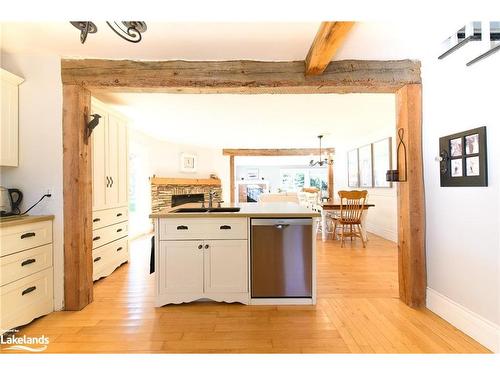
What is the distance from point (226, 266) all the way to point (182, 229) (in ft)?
1.74

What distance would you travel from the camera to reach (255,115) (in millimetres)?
4410

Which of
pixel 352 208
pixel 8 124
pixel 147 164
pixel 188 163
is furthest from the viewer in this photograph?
pixel 188 163

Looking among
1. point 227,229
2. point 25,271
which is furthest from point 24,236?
point 227,229

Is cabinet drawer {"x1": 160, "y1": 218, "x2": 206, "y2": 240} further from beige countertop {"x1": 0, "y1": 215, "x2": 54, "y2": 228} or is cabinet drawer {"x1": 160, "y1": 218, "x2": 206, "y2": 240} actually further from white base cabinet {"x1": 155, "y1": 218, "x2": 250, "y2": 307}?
beige countertop {"x1": 0, "y1": 215, "x2": 54, "y2": 228}

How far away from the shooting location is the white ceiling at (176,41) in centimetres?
191

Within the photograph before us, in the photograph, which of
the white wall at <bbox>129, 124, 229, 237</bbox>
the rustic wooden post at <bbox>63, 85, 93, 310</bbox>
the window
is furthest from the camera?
the window

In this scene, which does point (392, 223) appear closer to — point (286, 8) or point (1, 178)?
point (286, 8)

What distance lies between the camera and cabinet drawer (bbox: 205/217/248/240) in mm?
2406

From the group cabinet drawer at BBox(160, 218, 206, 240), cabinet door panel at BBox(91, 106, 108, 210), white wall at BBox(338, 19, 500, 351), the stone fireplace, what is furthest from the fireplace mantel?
white wall at BBox(338, 19, 500, 351)

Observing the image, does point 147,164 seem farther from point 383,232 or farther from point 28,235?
point 383,232

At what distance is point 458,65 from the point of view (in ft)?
6.46

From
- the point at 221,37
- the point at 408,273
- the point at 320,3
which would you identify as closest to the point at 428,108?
the point at 408,273

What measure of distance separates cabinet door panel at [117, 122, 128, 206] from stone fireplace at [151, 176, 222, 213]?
5.09 feet
